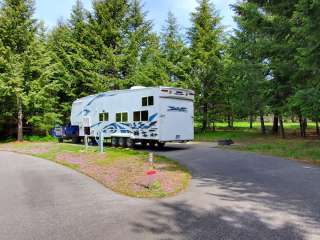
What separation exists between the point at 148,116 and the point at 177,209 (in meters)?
13.0

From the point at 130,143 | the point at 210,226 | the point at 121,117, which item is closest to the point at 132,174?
the point at 210,226

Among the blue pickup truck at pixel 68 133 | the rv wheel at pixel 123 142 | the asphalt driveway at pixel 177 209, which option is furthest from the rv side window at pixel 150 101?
the blue pickup truck at pixel 68 133

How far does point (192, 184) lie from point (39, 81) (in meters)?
25.7

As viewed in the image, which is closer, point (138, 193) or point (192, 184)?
point (138, 193)

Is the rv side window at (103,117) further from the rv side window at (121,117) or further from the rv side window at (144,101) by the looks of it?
the rv side window at (144,101)

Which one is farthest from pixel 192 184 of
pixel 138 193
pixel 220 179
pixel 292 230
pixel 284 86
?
pixel 284 86

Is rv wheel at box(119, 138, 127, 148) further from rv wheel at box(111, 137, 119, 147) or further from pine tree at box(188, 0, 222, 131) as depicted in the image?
pine tree at box(188, 0, 222, 131)

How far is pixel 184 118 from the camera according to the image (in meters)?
19.9

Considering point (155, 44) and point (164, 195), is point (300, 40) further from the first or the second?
point (155, 44)

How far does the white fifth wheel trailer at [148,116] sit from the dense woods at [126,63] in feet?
24.5

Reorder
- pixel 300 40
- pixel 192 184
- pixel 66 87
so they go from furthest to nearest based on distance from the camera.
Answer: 1. pixel 66 87
2. pixel 300 40
3. pixel 192 184

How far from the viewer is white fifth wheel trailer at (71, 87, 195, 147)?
19.1 m

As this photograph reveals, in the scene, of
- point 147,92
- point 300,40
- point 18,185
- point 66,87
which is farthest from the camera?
point 66,87

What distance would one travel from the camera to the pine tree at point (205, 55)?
34406mm
